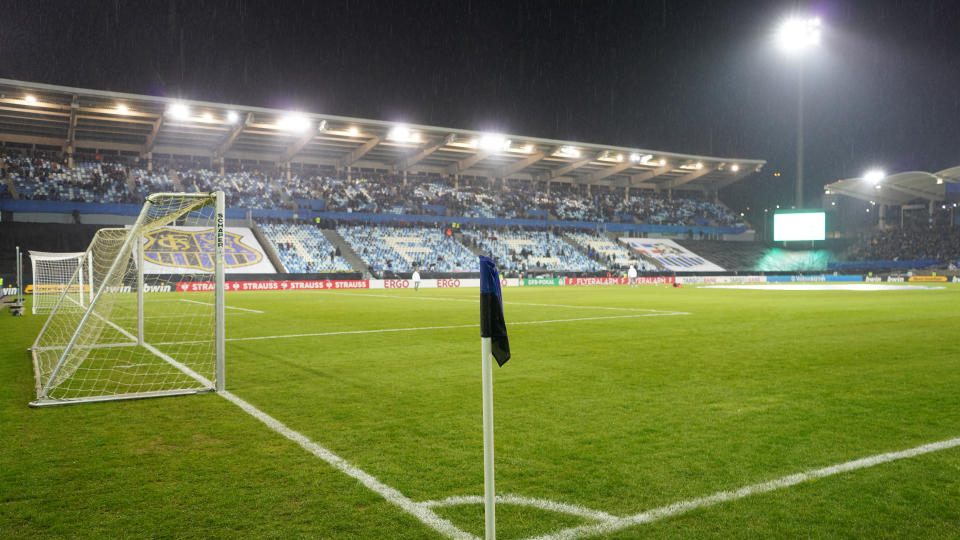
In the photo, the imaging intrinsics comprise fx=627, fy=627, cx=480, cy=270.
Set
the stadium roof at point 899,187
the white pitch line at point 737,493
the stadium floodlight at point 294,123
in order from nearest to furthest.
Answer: the white pitch line at point 737,493 < the stadium floodlight at point 294,123 < the stadium roof at point 899,187

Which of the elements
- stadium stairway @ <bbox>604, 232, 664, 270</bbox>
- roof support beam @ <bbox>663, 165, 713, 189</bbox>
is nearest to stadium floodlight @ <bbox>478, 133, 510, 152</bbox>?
stadium stairway @ <bbox>604, 232, 664, 270</bbox>

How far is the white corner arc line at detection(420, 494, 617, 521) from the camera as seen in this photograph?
3.64m

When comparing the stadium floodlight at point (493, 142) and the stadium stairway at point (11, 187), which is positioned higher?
the stadium floodlight at point (493, 142)

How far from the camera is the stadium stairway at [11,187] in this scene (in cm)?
4131

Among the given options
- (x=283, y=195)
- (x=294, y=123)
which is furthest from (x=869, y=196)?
(x=283, y=195)

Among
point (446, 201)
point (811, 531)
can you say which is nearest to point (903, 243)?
point (446, 201)

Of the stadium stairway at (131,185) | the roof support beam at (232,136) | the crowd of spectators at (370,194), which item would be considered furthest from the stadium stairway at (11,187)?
the roof support beam at (232,136)

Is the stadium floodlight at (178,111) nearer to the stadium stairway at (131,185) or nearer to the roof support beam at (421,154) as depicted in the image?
the stadium stairway at (131,185)

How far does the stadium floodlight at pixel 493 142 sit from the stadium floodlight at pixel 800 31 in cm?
2265

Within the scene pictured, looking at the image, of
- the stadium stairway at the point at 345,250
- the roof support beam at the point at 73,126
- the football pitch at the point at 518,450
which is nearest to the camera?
the football pitch at the point at 518,450

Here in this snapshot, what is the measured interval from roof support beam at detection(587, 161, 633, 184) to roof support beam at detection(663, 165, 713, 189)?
934cm

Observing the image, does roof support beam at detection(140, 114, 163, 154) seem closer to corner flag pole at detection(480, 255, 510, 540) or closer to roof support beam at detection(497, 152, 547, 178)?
roof support beam at detection(497, 152, 547, 178)

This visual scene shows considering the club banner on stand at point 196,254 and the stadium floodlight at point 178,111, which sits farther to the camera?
the stadium floodlight at point 178,111

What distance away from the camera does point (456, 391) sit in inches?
288
